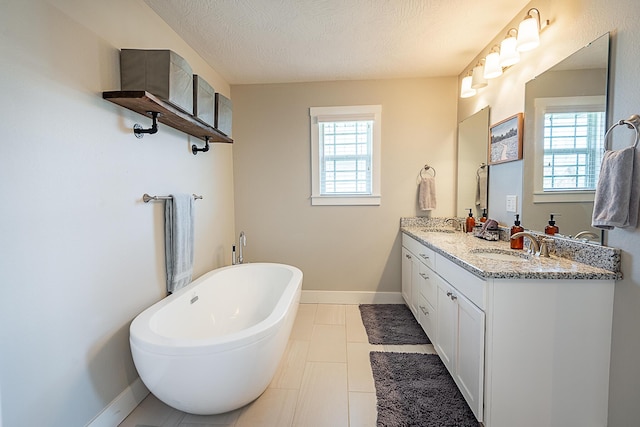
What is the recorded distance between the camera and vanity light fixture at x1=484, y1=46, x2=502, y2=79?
2.10 metres

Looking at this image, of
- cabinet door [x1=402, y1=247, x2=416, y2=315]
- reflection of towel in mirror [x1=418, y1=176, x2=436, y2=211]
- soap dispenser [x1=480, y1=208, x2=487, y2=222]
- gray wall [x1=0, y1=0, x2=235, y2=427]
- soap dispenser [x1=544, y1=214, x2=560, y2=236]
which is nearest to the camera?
gray wall [x1=0, y1=0, x2=235, y2=427]

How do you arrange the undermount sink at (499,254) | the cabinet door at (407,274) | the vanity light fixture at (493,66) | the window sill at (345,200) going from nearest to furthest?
the undermount sink at (499,254) → the vanity light fixture at (493,66) → the cabinet door at (407,274) → the window sill at (345,200)

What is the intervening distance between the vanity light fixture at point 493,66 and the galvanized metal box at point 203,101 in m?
2.12

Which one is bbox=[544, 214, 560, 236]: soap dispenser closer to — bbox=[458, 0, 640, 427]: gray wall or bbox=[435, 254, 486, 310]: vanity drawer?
bbox=[458, 0, 640, 427]: gray wall

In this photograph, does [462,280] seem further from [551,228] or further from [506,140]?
[506,140]

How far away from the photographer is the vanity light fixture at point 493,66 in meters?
2.10

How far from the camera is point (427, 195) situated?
3.00 m

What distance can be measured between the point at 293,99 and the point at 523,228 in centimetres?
249

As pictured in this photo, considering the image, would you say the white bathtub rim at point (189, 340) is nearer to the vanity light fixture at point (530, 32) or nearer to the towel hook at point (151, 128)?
the towel hook at point (151, 128)

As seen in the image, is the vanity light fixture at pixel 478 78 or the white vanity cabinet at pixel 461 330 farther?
the vanity light fixture at pixel 478 78

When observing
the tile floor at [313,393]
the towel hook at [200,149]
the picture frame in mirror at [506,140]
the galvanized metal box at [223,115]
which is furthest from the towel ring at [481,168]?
the towel hook at [200,149]

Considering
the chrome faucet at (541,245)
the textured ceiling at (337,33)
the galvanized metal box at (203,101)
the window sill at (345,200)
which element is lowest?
the chrome faucet at (541,245)

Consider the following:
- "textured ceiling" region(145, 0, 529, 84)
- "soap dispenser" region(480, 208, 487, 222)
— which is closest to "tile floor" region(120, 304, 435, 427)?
"soap dispenser" region(480, 208, 487, 222)

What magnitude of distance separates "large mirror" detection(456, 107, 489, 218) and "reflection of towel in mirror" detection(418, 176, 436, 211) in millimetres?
275
